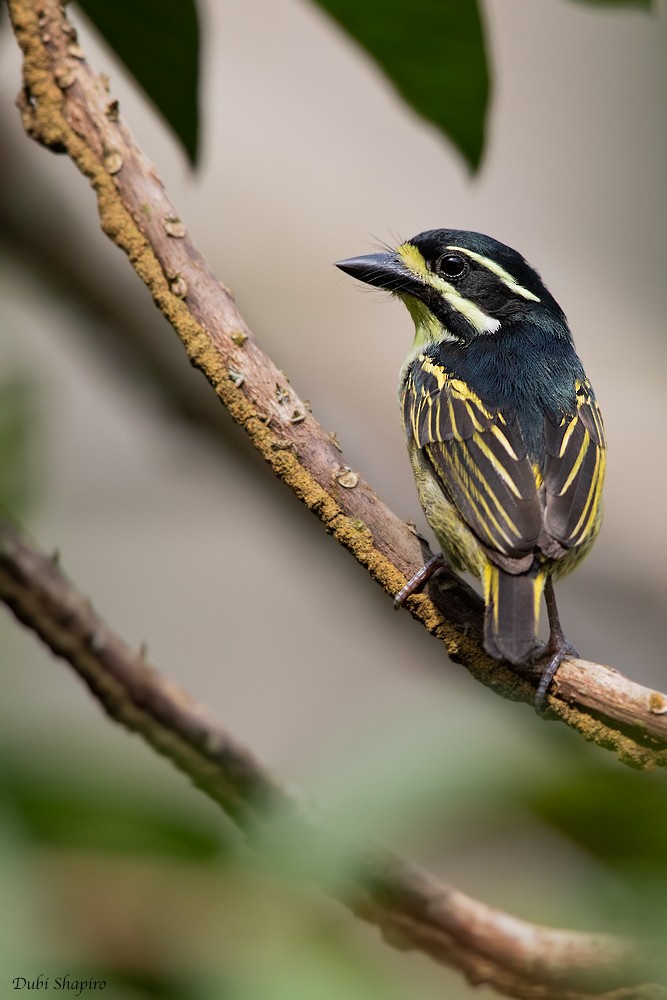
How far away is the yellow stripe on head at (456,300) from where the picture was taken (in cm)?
347

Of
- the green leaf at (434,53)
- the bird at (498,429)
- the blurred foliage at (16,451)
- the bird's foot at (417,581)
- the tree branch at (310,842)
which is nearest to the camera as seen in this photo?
the tree branch at (310,842)

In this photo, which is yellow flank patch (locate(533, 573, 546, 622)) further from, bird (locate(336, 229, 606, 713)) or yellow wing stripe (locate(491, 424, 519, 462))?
yellow wing stripe (locate(491, 424, 519, 462))

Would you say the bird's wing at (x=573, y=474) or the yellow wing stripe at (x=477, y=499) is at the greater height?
the bird's wing at (x=573, y=474)

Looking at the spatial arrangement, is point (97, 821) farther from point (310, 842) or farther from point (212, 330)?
point (212, 330)

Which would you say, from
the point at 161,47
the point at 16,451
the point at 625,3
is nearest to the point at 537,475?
the point at 625,3

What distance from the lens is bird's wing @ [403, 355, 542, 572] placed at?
2.60 m

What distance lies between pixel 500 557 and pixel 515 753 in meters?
1.44

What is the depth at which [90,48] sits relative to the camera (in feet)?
19.2

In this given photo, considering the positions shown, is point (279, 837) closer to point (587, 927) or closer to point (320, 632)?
point (587, 927)

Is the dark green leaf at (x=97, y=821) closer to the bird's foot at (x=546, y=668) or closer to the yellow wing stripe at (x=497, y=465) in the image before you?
the bird's foot at (x=546, y=668)

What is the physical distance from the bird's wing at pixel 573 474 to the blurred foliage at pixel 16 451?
4.33 feet

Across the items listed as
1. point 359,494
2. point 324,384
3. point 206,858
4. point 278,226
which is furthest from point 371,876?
point 278,226

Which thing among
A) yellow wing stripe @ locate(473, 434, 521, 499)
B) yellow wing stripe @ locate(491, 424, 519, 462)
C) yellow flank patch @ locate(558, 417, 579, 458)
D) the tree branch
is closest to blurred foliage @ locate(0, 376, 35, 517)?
the tree branch

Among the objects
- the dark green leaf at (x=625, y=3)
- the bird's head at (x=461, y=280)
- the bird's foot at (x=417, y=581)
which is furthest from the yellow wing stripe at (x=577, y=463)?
the dark green leaf at (x=625, y=3)
